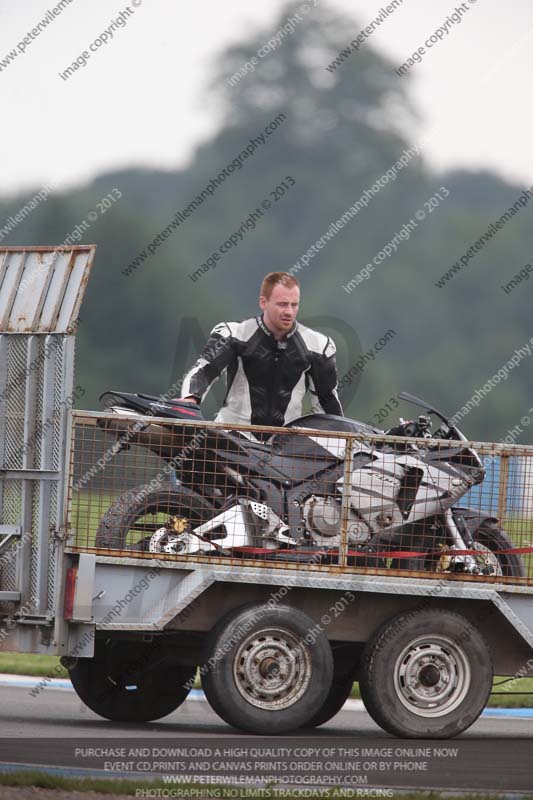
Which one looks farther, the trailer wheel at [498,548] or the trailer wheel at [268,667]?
the trailer wheel at [498,548]

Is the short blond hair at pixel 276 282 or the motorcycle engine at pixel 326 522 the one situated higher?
the short blond hair at pixel 276 282

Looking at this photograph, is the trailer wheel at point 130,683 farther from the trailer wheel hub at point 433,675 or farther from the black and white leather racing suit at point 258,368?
the black and white leather racing suit at point 258,368

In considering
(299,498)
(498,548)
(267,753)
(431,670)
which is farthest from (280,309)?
(267,753)

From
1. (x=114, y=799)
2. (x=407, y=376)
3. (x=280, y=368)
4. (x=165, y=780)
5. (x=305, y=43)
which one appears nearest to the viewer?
(x=114, y=799)

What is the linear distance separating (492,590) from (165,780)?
3346mm

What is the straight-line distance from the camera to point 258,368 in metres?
10.1

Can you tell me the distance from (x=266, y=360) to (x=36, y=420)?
1685 millimetres

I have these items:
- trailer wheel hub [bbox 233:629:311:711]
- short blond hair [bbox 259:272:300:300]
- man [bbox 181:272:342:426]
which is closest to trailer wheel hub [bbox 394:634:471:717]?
trailer wheel hub [bbox 233:629:311:711]

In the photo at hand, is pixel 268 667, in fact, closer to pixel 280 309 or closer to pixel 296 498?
pixel 296 498

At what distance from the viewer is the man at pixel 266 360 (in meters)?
10.1

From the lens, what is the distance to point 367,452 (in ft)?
31.6

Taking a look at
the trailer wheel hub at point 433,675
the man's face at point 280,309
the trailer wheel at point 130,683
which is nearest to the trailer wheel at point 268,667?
the trailer wheel hub at point 433,675

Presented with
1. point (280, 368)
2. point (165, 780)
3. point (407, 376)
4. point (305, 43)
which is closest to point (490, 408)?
point (407, 376)

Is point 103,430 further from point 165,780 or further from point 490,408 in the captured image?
point 490,408
